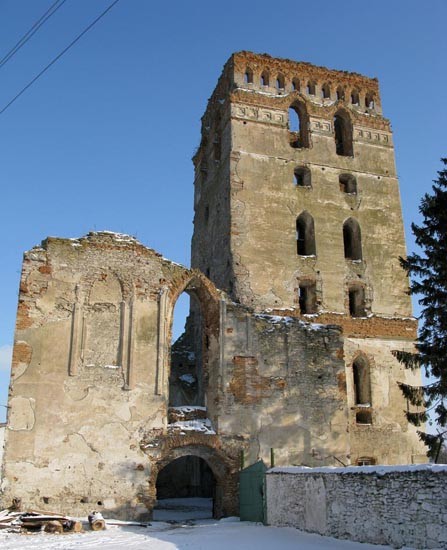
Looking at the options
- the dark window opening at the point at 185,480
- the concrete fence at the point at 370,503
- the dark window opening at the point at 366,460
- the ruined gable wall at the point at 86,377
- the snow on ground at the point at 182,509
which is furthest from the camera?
the dark window opening at the point at 185,480

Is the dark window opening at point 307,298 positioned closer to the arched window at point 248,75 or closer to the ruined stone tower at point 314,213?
the ruined stone tower at point 314,213

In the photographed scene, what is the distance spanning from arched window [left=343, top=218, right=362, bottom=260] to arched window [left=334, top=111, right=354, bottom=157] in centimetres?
304

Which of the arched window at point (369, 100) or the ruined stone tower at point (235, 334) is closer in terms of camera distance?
the ruined stone tower at point (235, 334)

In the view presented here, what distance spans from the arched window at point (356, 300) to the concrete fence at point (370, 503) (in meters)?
10.5

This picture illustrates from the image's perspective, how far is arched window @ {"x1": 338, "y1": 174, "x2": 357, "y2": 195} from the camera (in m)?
24.0

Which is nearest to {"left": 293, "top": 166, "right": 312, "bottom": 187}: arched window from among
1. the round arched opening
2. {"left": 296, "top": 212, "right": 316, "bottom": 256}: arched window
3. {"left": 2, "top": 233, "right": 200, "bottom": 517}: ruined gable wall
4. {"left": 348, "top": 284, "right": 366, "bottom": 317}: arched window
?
{"left": 296, "top": 212, "right": 316, "bottom": 256}: arched window

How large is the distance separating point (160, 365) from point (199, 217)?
12084mm

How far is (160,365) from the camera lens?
15234mm

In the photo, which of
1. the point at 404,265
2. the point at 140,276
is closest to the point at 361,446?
the point at 404,265

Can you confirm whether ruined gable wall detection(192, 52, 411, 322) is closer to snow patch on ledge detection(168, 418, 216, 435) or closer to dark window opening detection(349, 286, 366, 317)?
dark window opening detection(349, 286, 366, 317)

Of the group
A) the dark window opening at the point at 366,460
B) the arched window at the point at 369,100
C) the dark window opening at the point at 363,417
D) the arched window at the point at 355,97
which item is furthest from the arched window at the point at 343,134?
the dark window opening at the point at 366,460

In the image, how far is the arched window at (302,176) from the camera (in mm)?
23484

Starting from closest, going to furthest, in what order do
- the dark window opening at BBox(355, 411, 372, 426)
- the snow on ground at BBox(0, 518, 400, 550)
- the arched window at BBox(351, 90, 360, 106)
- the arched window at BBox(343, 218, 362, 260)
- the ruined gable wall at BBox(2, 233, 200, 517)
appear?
1. the snow on ground at BBox(0, 518, 400, 550)
2. the ruined gable wall at BBox(2, 233, 200, 517)
3. the dark window opening at BBox(355, 411, 372, 426)
4. the arched window at BBox(343, 218, 362, 260)
5. the arched window at BBox(351, 90, 360, 106)

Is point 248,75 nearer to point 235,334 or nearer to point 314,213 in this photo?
point 314,213
